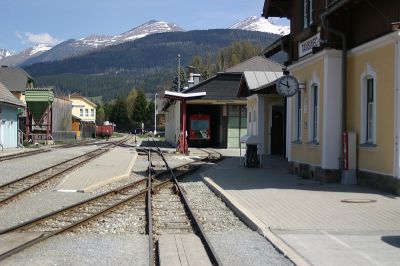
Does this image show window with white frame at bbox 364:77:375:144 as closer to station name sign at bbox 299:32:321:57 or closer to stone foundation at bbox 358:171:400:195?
stone foundation at bbox 358:171:400:195

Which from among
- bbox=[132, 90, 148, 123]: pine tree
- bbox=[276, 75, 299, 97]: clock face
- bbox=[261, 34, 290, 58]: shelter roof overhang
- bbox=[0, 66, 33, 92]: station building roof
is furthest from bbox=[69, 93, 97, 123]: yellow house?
bbox=[276, 75, 299, 97]: clock face

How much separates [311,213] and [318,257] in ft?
11.3

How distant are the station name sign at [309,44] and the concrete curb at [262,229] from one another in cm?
582

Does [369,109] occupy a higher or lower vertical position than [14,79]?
lower

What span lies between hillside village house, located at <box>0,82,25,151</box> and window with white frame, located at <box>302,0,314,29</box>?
25.5m

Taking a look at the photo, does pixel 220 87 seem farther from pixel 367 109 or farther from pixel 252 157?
pixel 367 109

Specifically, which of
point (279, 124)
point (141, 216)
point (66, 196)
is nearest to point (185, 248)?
point (141, 216)

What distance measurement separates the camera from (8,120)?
42906 mm

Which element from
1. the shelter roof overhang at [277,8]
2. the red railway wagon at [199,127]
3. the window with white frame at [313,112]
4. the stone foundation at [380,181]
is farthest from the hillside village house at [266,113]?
the stone foundation at [380,181]

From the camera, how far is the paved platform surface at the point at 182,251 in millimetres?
7113

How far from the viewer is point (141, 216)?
1119 cm

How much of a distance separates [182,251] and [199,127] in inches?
1551

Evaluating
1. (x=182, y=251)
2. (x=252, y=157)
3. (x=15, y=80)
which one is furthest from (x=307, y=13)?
(x=15, y=80)

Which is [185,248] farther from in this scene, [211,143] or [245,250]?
[211,143]
